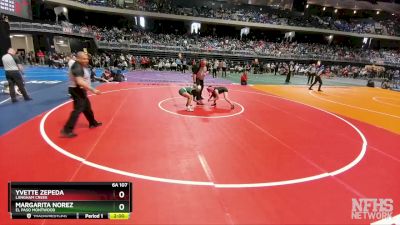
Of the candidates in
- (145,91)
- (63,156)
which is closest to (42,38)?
(145,91)

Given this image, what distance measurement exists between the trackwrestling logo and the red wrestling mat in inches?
3.1

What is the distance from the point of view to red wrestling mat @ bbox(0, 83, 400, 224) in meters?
3.48

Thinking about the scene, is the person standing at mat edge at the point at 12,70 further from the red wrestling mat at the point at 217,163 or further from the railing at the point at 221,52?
the railing at the point at 221,52

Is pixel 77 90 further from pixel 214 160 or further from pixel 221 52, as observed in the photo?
pixel 221 52

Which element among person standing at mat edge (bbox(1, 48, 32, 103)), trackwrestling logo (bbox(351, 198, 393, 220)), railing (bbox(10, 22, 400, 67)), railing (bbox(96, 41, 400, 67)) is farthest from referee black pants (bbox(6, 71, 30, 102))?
railing (bbox(96, 41, 400, 67))

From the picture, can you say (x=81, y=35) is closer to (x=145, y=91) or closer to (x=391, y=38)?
(x=145, y=91)

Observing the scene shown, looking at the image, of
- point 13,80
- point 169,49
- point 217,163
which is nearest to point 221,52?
point 169,49

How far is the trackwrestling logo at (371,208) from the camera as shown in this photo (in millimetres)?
3474

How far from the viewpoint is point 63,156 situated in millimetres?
4738
